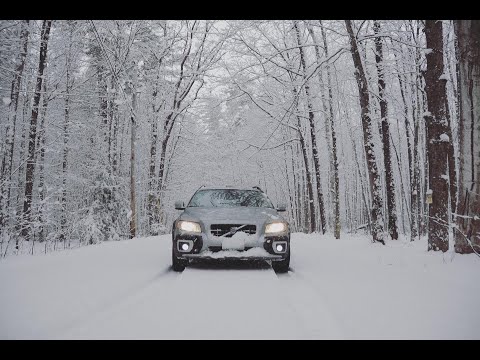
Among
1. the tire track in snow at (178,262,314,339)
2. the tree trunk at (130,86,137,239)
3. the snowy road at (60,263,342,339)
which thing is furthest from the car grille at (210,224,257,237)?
the tree trunk at (130,86,137,239)

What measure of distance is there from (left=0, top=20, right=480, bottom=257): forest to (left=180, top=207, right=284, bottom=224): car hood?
11.3 feet

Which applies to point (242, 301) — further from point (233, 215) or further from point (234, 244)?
point (233, 215)

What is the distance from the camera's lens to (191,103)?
72.8ft

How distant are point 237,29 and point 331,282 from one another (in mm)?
11399

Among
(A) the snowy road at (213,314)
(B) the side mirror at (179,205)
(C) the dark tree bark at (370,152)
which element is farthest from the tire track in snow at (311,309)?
(C) the dark tree bark at (370,152)

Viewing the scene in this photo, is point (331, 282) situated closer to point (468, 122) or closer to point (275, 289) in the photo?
point (275, 289)

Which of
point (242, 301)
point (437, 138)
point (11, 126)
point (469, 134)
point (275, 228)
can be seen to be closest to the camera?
point (242, 301)

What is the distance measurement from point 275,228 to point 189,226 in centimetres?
158

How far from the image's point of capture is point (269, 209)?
7379 mm

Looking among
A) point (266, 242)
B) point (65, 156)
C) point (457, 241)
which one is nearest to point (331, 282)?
point (266, 242)

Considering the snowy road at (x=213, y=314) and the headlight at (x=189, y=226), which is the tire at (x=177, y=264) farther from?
the snowy road at (x=213, y=314)

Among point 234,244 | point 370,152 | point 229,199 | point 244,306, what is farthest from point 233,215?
point 370,152

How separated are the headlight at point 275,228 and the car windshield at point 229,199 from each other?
3.79 feet

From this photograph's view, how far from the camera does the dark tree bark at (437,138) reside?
7.25m
